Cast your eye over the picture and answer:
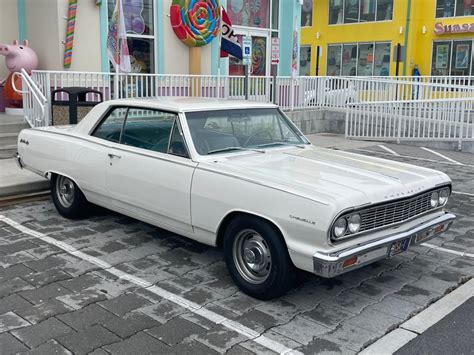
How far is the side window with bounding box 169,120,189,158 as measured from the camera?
4.79m

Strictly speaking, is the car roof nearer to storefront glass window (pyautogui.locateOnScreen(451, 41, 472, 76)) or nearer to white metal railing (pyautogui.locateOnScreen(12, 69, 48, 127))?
white metal railing (pyautogui.locateOnScreen(12, 69, 48, 127))

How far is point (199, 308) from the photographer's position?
404cm

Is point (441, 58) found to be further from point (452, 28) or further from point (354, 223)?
point (354, 223)

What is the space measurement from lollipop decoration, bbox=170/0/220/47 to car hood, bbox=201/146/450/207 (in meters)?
8.94

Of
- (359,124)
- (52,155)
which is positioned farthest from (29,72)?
(359,124)

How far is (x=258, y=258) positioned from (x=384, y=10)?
26.6 m

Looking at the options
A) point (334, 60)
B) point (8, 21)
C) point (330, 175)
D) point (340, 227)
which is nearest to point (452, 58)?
point (334, 60)

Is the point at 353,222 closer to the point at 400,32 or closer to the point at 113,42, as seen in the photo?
the point at 113,42

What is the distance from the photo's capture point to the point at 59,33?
11.1 metres

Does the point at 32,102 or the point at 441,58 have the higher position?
the point at 441,58

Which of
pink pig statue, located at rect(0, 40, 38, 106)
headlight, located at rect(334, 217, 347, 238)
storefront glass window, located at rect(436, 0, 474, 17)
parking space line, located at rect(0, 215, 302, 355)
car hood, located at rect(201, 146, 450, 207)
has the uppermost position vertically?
storefront glass window, located at rect(436, 0, 474, 17)

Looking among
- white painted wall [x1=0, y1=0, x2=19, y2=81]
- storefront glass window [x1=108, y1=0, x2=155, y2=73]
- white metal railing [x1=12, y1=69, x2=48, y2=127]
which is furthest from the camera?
storefront glass window [x1=108, y1=0, x2=155, y2=73]

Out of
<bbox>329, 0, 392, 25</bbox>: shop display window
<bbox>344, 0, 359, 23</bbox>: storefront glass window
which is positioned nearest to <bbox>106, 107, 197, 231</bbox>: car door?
<bbox>329, 0, 392, 25</bbox>: shop display window

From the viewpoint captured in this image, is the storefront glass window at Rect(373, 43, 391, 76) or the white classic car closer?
the white classic car
